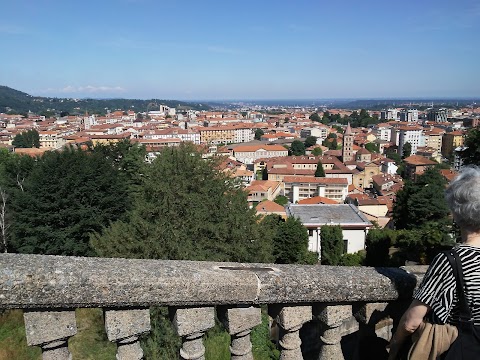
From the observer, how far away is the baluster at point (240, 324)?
84.7 inches

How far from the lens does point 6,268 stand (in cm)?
182

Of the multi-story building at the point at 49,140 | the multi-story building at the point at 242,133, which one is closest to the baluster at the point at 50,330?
the multi-story building at the point at 49,140

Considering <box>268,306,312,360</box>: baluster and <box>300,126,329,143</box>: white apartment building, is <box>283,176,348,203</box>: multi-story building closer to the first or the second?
<box>268,306,312,360</box>: baluster

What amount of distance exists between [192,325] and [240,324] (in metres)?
0.27

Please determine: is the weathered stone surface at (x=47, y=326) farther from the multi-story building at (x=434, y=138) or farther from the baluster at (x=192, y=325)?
the multi-story building at (x=434, y=138)

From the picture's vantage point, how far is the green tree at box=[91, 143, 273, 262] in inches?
457

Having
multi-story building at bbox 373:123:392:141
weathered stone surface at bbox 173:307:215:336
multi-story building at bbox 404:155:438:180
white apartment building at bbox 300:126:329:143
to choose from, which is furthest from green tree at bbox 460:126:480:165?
multi-story building at bbox 373:123:392:141

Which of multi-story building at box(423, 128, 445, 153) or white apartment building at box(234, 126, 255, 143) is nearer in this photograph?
multi-story building at box(423, 128, 445, 153)

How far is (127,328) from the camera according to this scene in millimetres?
1968

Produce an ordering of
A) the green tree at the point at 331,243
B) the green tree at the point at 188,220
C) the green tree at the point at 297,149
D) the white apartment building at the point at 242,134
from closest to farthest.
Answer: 1. the green tree at the point at 188,220
2. the green tree at the point at 331,243
3. the green tree at the point at 297,149
4. the white apartment building at the point at 242,134

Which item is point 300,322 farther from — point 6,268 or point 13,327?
point 13,327

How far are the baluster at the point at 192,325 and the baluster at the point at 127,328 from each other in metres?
0.17

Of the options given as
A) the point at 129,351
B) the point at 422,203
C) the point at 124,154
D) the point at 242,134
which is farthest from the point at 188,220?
the point at 242,134

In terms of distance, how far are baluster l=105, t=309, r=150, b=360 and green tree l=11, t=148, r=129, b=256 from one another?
16.7 meters
